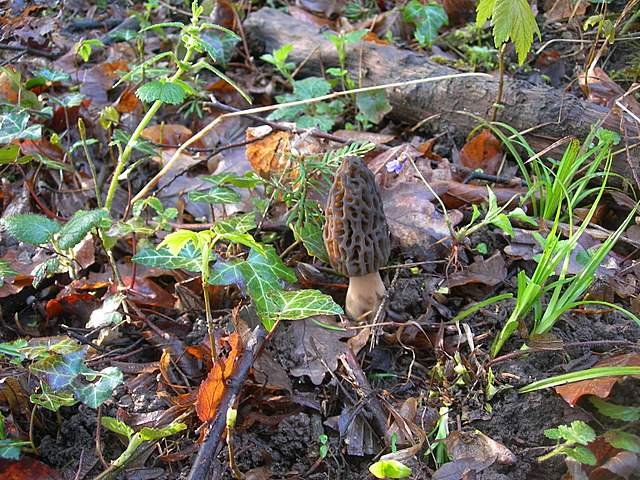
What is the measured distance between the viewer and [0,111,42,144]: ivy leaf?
2240mm

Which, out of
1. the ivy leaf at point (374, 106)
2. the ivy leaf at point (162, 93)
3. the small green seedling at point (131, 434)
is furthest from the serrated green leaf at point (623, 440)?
the ivy leaf at point (374, 106)

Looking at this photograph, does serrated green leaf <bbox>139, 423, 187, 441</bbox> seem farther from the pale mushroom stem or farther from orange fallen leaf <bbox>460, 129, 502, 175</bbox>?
orange fallen leaf <bbox>460, 129, 502, 175</bbox>

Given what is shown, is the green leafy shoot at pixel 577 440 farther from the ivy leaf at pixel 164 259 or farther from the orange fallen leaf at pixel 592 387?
the ivy leaf at pixel 164 259

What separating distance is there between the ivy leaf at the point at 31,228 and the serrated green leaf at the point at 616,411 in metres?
1.66

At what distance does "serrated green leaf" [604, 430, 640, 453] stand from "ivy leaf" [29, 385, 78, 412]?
4.52 ft

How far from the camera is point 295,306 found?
167 cm

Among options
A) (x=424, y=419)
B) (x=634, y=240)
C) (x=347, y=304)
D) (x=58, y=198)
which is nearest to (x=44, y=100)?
(x=58, y=198)

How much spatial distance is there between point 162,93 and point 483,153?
148 centimetres

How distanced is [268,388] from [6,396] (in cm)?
75

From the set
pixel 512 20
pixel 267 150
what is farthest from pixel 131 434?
pixel 512 20

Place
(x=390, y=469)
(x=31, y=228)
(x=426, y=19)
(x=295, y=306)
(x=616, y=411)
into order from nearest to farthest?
(x=390, y=469) → (x=616, y=411) → (x=295, y=306) → (x=31, y=228) → (x=426, y=19)

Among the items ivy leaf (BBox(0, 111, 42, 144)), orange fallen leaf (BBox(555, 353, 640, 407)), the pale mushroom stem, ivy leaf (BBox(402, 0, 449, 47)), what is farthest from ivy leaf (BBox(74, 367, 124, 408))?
ivy leaf (BBox(402, 0, 449, 47))

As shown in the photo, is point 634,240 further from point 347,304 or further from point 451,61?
point 451,61

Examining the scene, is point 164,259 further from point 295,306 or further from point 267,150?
point 267,150
